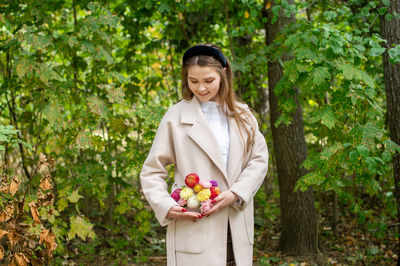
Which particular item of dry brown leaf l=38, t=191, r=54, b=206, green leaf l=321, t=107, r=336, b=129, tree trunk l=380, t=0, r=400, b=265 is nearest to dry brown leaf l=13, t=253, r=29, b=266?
dry brown leaf l=38, t=191, r=54, b=206

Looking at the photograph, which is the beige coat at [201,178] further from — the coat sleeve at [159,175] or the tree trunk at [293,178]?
the tree trunk at [293,178]

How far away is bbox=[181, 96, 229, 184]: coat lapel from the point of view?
2.03 m

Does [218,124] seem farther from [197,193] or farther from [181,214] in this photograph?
[181,214]

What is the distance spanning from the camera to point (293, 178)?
4.23 m

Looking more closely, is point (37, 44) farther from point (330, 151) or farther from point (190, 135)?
point (330, 151)

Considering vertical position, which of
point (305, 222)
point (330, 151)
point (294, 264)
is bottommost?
point (294, 264)

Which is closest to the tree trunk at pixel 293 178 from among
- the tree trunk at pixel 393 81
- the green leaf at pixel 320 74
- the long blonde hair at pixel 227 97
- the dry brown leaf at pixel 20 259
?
the tree trunk at pixel 393 81

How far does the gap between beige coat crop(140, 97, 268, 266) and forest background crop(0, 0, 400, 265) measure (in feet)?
2.88

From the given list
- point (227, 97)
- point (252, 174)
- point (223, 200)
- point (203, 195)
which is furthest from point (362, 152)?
point (203, 195)

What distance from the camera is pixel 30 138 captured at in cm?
484

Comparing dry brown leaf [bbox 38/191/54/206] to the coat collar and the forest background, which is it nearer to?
the forest background

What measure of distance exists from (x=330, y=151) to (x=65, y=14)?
11.9 ft

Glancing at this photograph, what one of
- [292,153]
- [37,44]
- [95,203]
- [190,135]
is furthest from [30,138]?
[190,135]

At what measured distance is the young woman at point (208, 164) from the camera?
1984 millimetres
